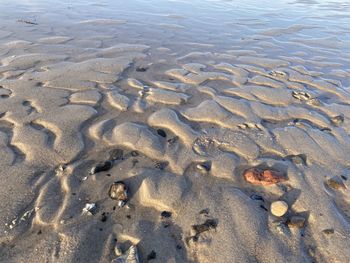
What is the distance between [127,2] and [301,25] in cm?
730

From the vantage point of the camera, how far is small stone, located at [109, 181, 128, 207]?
321 centimetres

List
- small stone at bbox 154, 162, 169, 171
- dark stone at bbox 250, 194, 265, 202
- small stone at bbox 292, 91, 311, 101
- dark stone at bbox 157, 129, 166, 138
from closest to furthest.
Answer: dark stone at bbox 250, 194, 265, 202 < small stone at bbox 154, 162, 169, 171 < dark stone at bbox 157, 129, 166, 138 < small stone at bbox 292, 91, 311, 101

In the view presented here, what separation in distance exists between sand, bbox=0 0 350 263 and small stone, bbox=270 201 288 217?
0.07 meters

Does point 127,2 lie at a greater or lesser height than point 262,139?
lesser

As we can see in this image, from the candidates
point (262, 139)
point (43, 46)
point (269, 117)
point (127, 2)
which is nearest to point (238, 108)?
point (269, 117)

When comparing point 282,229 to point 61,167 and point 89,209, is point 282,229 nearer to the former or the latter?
point 89,209

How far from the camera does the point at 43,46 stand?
7.54 m

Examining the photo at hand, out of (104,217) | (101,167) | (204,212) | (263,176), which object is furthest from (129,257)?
(263,176)

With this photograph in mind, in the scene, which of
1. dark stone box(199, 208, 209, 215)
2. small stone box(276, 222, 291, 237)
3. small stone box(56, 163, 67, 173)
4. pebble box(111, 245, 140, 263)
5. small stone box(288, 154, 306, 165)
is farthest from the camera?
small stone box(288, 154, 306, 165)

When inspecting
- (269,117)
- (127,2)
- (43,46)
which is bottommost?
(127,2)

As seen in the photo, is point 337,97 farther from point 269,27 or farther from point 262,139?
point 269,27

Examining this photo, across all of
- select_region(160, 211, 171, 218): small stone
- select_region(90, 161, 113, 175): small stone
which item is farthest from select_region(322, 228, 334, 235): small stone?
select_region(90, 161, 113, 175): small stone

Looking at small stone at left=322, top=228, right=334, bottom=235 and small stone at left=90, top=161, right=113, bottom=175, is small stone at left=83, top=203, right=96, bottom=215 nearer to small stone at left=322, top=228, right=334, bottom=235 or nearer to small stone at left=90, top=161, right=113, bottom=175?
small stone at left=90, top=161, right=113, bottom=175

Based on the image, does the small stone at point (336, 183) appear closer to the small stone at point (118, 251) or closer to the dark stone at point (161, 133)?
the dark stone at point (161, 133)
